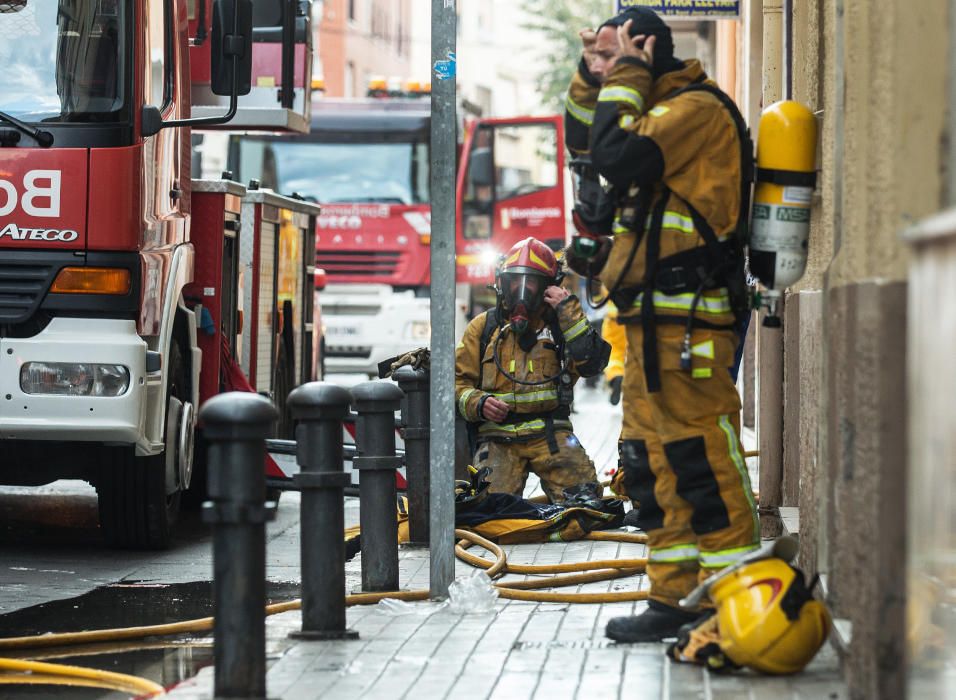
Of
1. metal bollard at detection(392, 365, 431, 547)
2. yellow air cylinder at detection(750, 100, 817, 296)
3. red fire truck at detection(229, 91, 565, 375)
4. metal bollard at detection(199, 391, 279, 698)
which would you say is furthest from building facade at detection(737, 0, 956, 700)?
red fire truck at detection(229, 91, 565, 375)

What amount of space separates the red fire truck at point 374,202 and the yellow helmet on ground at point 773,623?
44.4 ft

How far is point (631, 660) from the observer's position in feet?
17.0

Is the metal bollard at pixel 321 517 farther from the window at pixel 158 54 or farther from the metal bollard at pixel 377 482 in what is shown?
the window at pixel 158 54

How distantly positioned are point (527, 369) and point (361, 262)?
10.8 m

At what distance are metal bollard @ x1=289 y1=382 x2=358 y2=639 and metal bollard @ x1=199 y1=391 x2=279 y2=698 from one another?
1.07 meters

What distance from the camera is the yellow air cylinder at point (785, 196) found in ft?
17.2

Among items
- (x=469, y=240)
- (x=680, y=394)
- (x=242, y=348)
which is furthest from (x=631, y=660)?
(x=469, y=240)

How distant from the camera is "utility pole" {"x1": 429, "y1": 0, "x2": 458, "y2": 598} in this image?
616 cm

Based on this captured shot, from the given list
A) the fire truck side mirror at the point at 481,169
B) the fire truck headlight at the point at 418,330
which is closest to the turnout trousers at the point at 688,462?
the fire truck headlight at the point at 418,330

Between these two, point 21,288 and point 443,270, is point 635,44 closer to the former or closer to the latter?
point 443,270

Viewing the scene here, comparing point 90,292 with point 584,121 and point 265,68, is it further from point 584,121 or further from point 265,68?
point 265,68

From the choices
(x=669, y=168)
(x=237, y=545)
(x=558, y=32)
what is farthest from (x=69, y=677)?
(x=558, y=32)

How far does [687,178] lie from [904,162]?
53.9 inches

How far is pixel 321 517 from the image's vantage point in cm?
560
